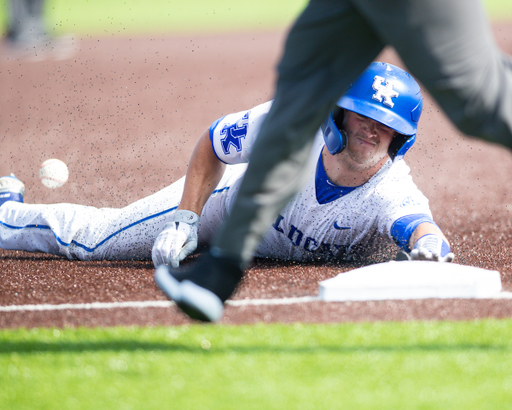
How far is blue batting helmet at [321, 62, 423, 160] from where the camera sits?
10.5ft

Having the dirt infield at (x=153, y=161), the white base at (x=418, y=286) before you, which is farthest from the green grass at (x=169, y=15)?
the white base at (x=418, y=286)

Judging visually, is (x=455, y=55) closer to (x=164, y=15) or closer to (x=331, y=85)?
(x=331, y=85)

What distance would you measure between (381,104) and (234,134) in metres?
0.80

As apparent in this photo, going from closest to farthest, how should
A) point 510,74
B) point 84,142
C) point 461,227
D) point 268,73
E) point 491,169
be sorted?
point 510,74 → point 461,227 → point 491,169 → point 84,142 → point 268,73

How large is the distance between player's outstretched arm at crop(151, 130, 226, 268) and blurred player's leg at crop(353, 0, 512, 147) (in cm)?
173

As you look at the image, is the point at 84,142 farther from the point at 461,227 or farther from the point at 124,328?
the point at 124,328

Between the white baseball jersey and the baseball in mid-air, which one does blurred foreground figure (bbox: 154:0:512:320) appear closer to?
the white baseball jersey

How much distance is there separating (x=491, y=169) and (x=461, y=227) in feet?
7.42

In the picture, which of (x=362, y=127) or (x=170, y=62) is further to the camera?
(x=170, y=62)

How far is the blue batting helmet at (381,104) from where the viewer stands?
126 inches

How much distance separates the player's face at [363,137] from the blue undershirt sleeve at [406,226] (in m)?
0.34

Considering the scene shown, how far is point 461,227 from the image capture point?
4.50 m

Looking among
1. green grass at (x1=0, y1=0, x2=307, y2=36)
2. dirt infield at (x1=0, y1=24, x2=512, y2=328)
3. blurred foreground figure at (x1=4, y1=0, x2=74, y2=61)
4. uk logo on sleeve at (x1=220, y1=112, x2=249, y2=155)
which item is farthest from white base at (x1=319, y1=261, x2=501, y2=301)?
green grass at (x1=0, y1=0, x2=307, y2=36)

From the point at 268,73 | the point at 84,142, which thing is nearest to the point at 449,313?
the point at 84,142
